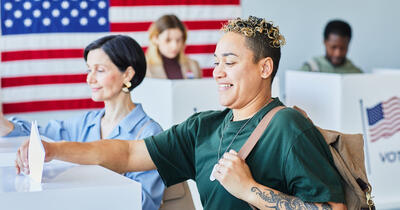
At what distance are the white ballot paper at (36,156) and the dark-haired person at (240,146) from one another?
0.32ft

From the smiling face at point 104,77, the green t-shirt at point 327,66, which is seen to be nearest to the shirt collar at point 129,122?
the smiling face at point 104,77

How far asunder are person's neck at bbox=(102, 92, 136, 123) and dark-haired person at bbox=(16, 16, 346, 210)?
545 mm

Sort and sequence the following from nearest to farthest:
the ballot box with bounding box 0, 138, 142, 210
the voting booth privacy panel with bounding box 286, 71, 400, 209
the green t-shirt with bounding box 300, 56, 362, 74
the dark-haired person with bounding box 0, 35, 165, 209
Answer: the ballot box with bounding box 0, 138, 142, 210
the dark-haired person with bounding box 0, 35, 165, 209
the voting booth privacy panel with bounding box 286, 71, 400, 209
the green t-shirt with bounding box 300, 56, 362, 74

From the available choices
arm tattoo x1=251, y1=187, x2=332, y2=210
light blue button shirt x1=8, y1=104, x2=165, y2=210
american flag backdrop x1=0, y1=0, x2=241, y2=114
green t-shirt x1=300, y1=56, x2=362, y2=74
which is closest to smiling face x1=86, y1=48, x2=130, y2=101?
light blue button shirt x1=8, y1=104, x2=165, y2=210

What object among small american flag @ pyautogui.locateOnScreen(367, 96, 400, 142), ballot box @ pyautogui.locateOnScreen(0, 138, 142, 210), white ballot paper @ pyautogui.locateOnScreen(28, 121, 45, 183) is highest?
white ballot paper @ pyautogui.locateOnScreen(28, 121, 45, 183)

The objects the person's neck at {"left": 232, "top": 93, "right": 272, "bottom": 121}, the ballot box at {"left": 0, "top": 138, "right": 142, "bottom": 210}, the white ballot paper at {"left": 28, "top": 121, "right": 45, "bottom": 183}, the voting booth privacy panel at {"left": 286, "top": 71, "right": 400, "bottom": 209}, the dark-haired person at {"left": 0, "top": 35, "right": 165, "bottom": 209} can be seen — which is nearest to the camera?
the ballot box at {"left": 0, "top": 138, "right": 142, "bottom": 210}

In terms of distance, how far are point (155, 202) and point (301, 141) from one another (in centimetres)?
77

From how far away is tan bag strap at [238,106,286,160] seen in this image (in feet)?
5.67

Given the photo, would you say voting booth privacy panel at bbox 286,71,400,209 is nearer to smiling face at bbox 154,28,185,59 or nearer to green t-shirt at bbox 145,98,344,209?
smiling face at bbox 154,28,185,59

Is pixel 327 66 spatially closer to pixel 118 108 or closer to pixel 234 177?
pixel 118 108

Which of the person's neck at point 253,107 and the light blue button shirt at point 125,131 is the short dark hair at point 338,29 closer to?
the light blue button shirt at point 125,131

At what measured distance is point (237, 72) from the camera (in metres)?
1.82

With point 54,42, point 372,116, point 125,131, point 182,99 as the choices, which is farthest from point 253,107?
point 54,42

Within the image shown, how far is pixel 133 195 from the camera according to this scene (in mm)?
1564
